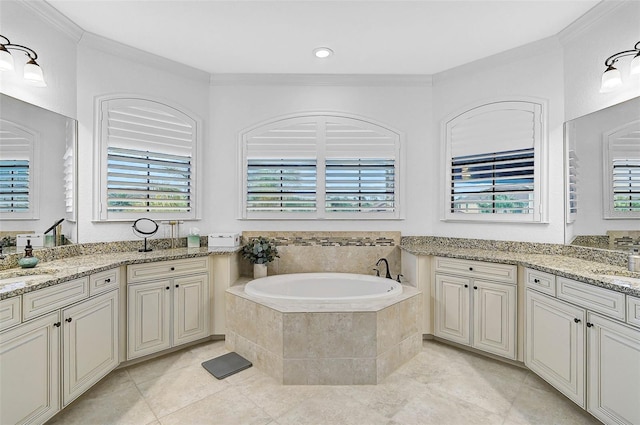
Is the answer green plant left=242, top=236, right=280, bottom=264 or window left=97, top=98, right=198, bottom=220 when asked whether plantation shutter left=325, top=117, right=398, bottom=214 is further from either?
window left=97, top=98, right=198, bottom=220

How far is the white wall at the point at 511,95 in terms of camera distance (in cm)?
280

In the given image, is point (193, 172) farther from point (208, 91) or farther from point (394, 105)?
point (394, 105)

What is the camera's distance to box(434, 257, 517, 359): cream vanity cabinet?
2.55m

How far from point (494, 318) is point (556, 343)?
1.70 feet

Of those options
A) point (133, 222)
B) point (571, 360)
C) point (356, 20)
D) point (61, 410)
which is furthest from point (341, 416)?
point (356, 20)

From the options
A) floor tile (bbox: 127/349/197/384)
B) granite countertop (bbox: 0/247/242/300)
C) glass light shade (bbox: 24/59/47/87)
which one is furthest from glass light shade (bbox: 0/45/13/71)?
floor tile (bbox: 127/349/197/384)

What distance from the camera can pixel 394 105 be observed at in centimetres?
351

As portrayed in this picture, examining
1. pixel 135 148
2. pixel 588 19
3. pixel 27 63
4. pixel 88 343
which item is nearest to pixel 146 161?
pixel 135 148

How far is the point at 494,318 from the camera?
262 cm

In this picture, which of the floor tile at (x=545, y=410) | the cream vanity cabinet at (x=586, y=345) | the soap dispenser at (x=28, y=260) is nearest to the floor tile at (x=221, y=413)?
the soap dispenser at (x=28, y=260)

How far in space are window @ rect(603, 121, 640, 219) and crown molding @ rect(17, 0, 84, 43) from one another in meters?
4.34

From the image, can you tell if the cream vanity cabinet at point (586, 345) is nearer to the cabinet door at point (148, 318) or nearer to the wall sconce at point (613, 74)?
the wall sconce at point (613, 74)

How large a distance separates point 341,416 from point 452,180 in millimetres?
2525

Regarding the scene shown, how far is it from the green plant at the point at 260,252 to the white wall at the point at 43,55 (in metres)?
1.95
